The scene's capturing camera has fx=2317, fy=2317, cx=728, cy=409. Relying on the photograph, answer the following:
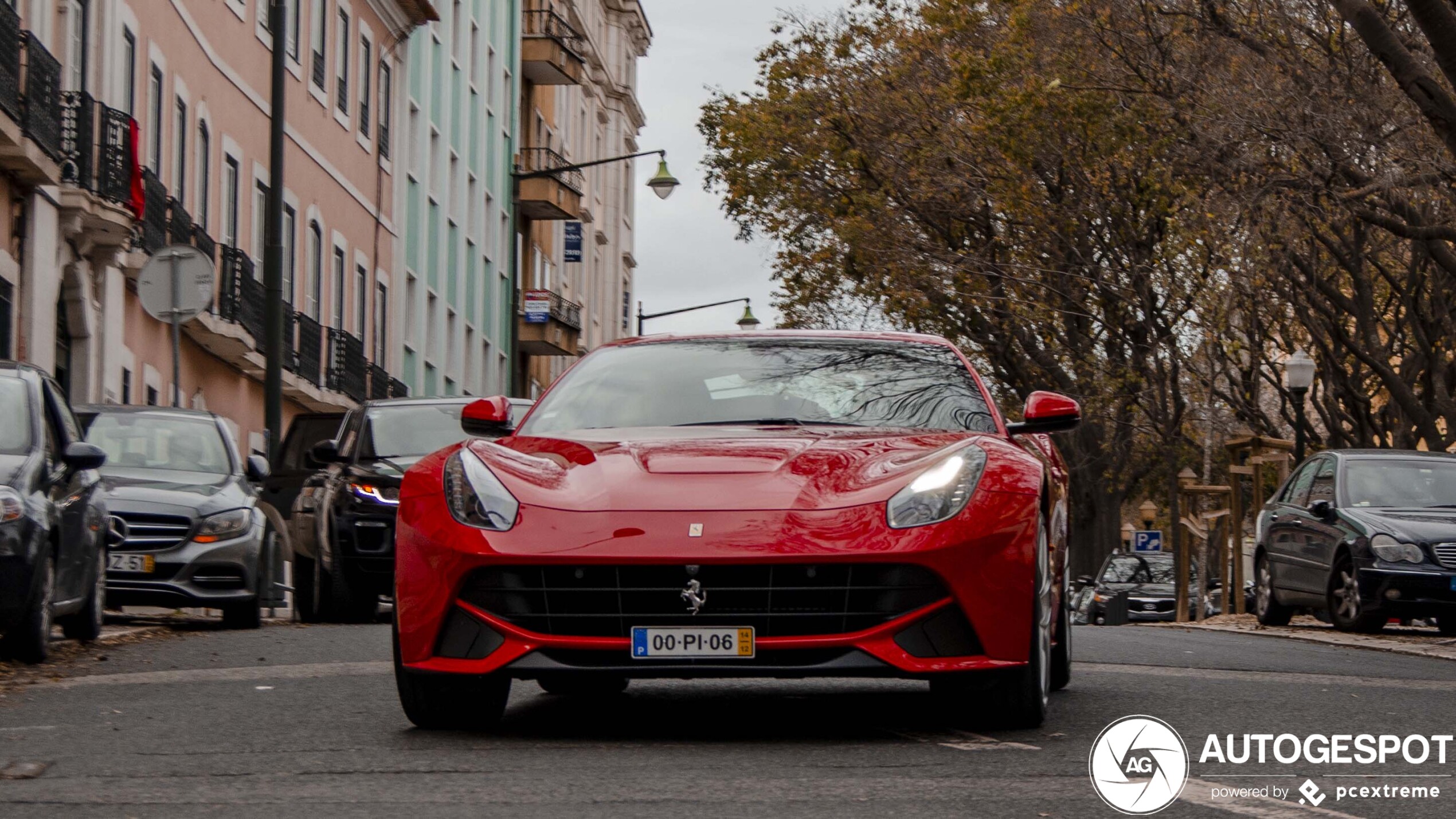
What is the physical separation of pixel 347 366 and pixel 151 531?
2279cm

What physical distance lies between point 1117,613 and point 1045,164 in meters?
8.99

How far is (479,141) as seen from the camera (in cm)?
5381

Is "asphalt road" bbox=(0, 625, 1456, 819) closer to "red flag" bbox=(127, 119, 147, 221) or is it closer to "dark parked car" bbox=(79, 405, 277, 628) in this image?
"dark parked car" bbox=(79, 405, 277, 628)

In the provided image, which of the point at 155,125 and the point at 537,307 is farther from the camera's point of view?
the point at 537,307

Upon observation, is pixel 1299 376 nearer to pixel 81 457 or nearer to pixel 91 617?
pixel 91 617

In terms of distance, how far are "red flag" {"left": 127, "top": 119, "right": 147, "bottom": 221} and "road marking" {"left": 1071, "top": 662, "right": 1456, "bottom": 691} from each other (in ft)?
52.0

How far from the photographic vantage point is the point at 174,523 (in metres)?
15.7

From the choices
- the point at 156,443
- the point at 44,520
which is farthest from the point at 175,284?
the point at 44,520

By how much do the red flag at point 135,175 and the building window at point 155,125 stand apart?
1.63m

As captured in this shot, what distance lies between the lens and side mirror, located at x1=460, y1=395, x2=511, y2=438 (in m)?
8.82

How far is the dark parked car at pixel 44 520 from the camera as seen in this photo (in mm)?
10742

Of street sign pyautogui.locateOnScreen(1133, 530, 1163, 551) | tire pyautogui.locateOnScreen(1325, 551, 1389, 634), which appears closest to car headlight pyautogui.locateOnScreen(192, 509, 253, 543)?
tire pyautogui.locateOnScreen(1325, 551, 1389, 634)

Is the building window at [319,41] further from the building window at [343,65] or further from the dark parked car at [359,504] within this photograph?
the dark parked car at [359,504]

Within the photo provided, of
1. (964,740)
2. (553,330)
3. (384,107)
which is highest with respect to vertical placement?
(384,107)
